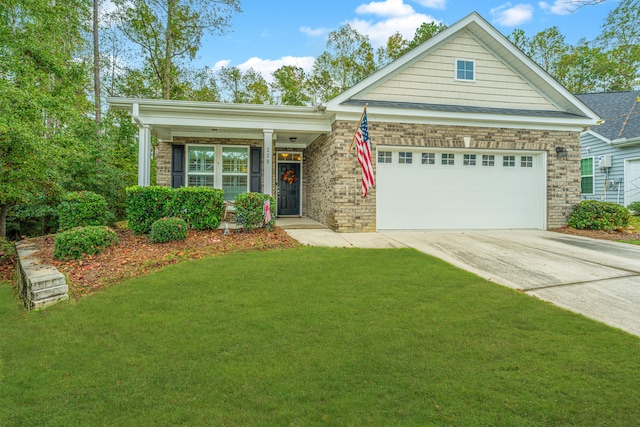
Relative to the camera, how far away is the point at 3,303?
3830 millimetres

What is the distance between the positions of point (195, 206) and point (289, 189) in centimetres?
526

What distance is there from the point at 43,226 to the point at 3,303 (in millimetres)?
6445

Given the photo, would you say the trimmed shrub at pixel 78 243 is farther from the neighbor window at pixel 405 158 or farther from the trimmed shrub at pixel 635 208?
the trimmed shrub at pixel 635 208

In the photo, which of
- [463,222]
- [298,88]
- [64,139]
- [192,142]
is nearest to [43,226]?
[64,139]

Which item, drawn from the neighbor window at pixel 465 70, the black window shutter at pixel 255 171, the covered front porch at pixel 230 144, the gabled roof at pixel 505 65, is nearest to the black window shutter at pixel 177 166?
the covered front porch at pixel 230 144

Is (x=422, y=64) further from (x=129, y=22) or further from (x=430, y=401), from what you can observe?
(x=129, y=22)

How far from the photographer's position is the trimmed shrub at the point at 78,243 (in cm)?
495

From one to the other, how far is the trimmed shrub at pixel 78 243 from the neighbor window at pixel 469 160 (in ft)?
28.0

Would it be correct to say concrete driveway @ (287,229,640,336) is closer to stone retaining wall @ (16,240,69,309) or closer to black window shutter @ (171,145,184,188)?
stone retaining wall @ (16,240,69,309)

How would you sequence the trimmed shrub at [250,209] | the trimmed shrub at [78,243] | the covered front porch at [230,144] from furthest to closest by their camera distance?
the covered front porch at [230,144] < the trimmed shrub at [250,209] < the trimmed shrub at [78,243]

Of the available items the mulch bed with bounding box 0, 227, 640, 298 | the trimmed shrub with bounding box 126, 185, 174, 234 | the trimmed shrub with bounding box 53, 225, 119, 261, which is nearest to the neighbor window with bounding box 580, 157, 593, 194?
the mulch bed with bounding box 0, 227, 640, 298

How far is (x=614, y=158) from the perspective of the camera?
40.4ft

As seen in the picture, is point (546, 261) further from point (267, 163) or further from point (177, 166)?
point (177, 166)

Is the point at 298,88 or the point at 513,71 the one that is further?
the point at 298,88
